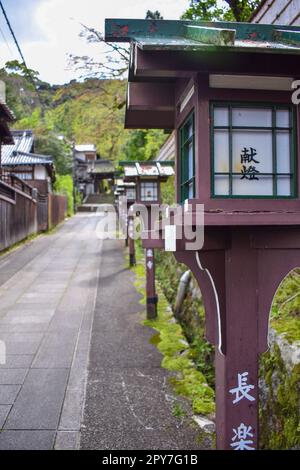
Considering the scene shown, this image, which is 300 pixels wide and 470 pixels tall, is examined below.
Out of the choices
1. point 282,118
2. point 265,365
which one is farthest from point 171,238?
point 265,365

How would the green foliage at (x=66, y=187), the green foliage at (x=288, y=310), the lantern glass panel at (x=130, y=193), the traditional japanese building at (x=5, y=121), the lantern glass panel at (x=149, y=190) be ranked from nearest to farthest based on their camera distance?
the green foliage at (x=288, y=310) → the lantern glass panel at (x=149, y=190) → the lantern glass panel at (x=130, y=193) → the traditional japanese building at (x=5, y=121) → the green foliage at (x=66, y=187)

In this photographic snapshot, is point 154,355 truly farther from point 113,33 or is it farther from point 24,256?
point 24,256

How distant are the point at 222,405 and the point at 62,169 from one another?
45294mm

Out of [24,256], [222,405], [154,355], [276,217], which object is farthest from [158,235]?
[24,256]

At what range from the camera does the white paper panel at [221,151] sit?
3715 millimetres

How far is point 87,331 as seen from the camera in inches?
379

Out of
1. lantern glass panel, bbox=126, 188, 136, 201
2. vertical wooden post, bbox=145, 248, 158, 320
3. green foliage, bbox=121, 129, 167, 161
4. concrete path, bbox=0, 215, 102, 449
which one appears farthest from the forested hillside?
concrete path, bbox=0, 215, 102, 449

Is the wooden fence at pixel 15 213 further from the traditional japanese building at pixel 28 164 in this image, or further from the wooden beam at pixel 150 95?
the wooden beam at pixel 150 95

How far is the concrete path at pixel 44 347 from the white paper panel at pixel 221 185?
3617 millimetres

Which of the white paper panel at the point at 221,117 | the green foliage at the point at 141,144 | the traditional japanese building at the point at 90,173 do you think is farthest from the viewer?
the traditional japanese building at the point at 90,173

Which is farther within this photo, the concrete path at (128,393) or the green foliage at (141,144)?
the green foliage at (141,144)

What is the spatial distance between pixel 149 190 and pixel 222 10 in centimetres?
515

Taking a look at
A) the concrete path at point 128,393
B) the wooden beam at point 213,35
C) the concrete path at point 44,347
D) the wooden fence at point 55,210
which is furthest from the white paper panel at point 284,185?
the wooden fence at point 55,210

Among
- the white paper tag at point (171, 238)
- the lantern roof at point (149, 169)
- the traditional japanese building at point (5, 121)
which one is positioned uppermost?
the traditional japanese building at point (5, 121)
